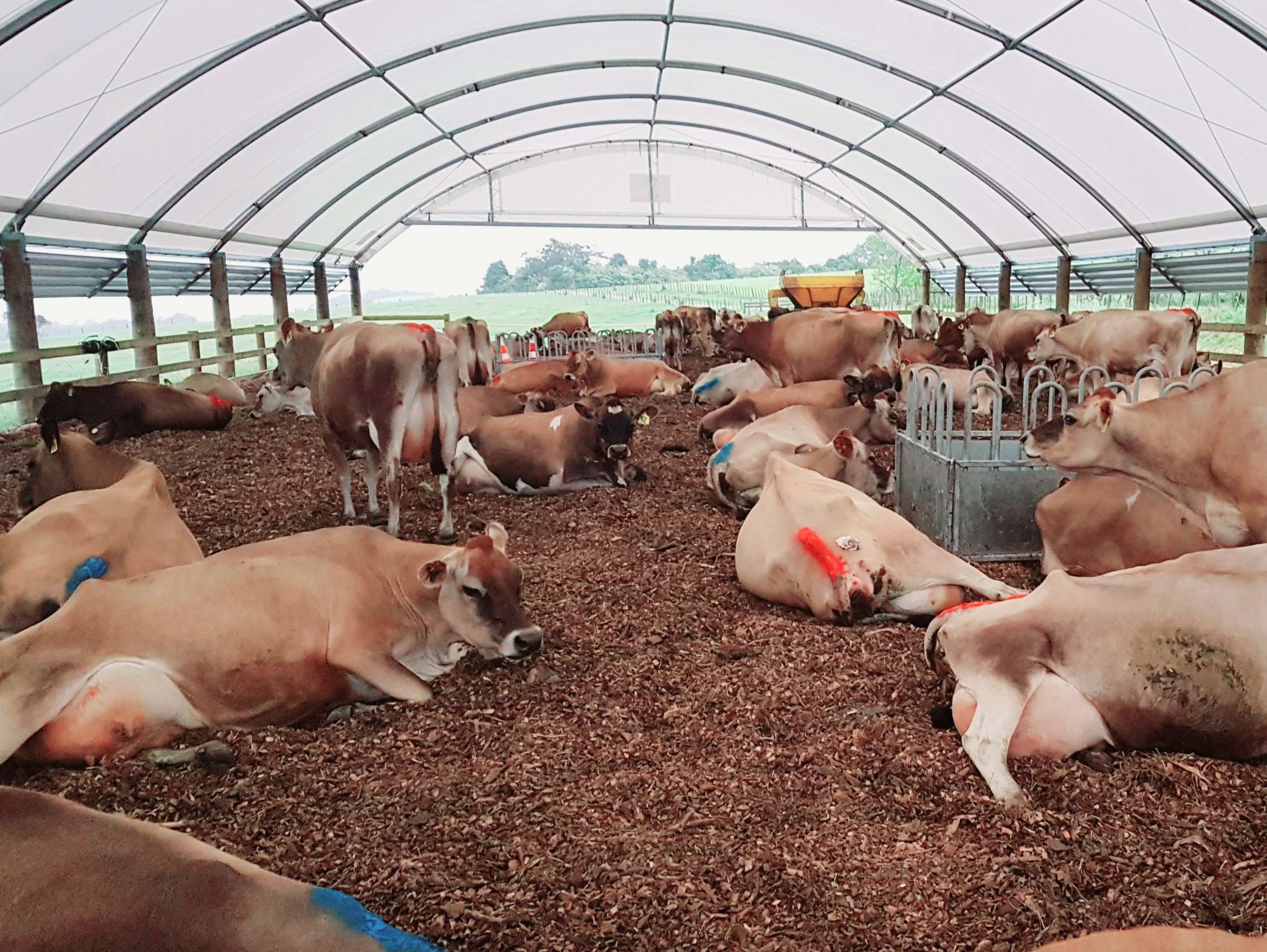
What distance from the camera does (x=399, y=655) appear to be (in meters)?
4.55

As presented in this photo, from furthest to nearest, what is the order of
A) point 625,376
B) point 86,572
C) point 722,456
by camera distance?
point 625,376 < point 722,456 < point 86,572

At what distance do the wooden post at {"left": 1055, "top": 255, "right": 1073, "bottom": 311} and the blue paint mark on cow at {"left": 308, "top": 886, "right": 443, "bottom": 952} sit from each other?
2178cm

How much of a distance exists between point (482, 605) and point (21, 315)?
11.9 meters

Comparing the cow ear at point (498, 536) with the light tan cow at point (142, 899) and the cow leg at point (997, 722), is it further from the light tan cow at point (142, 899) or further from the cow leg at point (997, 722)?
the light tan cow at point (142, 899)

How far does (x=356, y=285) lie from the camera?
30000 millimetres

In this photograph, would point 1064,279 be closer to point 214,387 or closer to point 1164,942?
point 214,387

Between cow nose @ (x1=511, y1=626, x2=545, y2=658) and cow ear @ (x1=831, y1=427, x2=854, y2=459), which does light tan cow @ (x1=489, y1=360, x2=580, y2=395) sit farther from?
cow nose @ (x1=511, y1=626, x2=545, y2=658)

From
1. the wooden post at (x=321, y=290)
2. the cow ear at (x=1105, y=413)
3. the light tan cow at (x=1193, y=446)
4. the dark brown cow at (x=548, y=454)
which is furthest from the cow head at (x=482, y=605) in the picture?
the wooden post at (x=321, y=290)

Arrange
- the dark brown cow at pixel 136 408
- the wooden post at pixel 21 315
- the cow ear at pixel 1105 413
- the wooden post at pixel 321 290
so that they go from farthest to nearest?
1. the wooden post at pixel 321 290
2. the wooden post at pixel 21 315
3. the dark brown cow at pixel 136 408
4. the cow ear at pixel 1105 413

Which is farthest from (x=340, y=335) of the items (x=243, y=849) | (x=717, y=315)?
(x=717, y=315)

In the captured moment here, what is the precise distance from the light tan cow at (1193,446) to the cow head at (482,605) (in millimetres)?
3047

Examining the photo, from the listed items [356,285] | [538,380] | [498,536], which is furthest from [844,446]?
[356,285]

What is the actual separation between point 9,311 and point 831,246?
91.2 ft

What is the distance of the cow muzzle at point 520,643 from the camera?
4.61 meters
